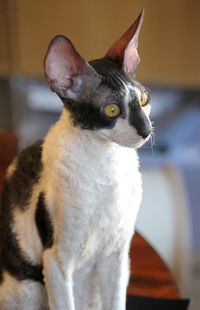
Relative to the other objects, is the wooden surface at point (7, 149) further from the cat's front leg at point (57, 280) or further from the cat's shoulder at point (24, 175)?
the cat's front leg at point (57, 280)

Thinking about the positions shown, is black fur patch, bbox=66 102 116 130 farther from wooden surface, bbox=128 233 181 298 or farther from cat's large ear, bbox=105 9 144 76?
wooden surface, bbox=128 233 181 298

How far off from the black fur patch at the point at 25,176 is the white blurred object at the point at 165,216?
879 mm

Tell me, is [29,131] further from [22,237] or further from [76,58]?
[76,58]

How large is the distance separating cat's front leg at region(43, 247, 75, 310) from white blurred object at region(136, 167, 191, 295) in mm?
919

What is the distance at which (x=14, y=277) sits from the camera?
0.72m

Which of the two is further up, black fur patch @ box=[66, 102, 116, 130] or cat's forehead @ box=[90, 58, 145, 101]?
cat's forehead @ box=[90, 58, 145, 101]

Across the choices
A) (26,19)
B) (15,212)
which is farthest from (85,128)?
(26,19)

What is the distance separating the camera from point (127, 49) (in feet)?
1.95

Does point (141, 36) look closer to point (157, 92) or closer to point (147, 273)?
point (157, 92)

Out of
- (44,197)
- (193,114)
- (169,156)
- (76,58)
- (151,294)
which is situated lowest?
(169,156)

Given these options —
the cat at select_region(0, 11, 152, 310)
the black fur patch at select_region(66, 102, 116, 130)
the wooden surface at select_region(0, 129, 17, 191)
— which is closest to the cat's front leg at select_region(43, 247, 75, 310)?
the cat at select_region(0, 11, 152, 310)

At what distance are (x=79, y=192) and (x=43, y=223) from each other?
7cm

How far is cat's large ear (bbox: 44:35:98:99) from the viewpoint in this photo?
0.54 m

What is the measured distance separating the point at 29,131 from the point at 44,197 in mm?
1090
